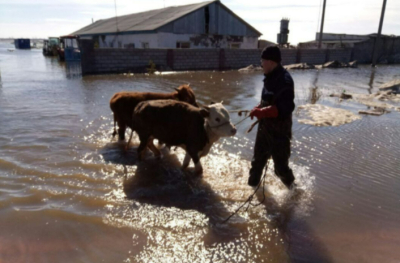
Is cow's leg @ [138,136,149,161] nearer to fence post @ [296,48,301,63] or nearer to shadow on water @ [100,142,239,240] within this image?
shadow on water @ [100,142,239,240]

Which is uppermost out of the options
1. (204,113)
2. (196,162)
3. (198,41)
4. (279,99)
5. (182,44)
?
(198,41)

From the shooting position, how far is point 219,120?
5.55 metres

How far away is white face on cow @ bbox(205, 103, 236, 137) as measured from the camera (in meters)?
5.50

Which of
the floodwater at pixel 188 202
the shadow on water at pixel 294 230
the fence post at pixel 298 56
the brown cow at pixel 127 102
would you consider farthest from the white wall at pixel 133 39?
the shadow on water at pixel 294 230

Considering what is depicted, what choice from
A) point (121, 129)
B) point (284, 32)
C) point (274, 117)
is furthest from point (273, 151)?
point (284, 32)

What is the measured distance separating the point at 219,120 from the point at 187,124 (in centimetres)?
60

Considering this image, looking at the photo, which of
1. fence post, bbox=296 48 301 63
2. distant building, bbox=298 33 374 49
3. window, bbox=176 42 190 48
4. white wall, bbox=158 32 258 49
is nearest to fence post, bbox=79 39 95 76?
white wall, bbox=158 32 258 49

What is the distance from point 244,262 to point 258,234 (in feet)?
2.01

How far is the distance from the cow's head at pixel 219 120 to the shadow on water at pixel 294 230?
46.8 inches

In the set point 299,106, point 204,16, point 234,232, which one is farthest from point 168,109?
point 204,16

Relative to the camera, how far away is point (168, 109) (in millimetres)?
5801

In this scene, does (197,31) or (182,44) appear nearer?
(182,44)

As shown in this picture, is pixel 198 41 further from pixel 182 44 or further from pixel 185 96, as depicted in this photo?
pixel 185 96

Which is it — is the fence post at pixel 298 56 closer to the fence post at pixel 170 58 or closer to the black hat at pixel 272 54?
the fence post at pixel 170 58
